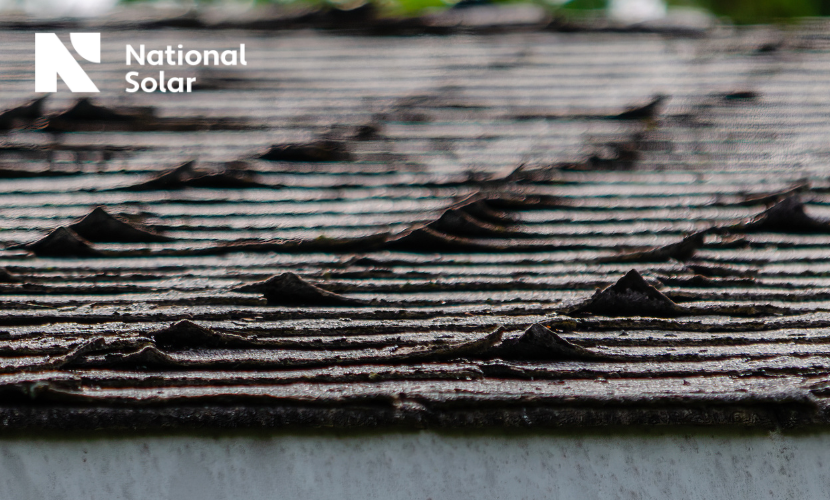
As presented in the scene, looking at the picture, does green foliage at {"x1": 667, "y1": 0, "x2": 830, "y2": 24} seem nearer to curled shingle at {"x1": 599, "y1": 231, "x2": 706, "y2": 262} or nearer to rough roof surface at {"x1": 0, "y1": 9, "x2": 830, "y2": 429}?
rough roof surface at {"x1": 0, "y1": 9, "x2": 830, "y2": 429}

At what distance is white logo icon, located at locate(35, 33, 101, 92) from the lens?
3.70 meters

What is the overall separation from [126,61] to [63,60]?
1.15 feet

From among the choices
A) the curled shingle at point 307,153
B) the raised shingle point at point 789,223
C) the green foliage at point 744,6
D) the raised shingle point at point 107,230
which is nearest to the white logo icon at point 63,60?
the curled shingle at point 307,153

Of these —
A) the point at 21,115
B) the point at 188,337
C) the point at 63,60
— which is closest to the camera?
the point at 188,337

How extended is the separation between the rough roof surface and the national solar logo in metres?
0.09

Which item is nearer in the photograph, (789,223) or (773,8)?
(789,223)

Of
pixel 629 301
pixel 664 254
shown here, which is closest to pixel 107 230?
pixel 629 301

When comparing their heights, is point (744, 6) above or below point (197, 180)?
above

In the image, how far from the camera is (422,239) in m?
2.41

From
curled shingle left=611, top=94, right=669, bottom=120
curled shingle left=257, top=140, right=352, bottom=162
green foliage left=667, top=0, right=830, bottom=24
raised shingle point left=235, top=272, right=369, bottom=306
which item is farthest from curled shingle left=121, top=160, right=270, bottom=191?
green foliage left=667, top=0, right=830, bottom=24

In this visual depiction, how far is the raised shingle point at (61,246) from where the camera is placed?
230 cm

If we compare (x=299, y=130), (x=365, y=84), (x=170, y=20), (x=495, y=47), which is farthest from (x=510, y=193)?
(x=170, y=20)

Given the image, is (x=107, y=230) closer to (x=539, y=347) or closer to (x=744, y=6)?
(x=539, y=347)

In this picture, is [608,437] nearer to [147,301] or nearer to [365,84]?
[147,301]
